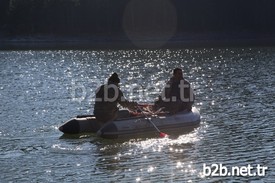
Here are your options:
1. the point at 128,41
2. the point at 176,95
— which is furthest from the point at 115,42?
the point at 176,95

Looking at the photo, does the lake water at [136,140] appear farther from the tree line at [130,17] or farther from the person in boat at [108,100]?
the tree line at [130,17]

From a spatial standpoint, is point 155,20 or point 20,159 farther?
point 155,20

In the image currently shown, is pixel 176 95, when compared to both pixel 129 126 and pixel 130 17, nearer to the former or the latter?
pixel 129 126

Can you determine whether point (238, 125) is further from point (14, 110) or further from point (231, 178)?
point (14, 110)

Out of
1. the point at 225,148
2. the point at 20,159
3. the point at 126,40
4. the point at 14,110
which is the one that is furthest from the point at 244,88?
the point at 126,40

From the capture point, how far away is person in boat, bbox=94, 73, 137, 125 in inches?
852

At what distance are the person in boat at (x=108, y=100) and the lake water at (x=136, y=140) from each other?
93 cm

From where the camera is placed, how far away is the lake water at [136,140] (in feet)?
56.1

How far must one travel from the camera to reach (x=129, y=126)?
2191cm

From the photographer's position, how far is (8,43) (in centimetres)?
11412

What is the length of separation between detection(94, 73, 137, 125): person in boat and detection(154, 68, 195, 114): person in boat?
2.63m

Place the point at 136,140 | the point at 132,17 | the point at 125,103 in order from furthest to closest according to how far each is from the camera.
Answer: the point at 132,17, the point at 125,103, the point at 136,140

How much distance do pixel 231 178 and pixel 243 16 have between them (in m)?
114

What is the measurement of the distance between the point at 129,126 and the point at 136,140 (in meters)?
0.65
